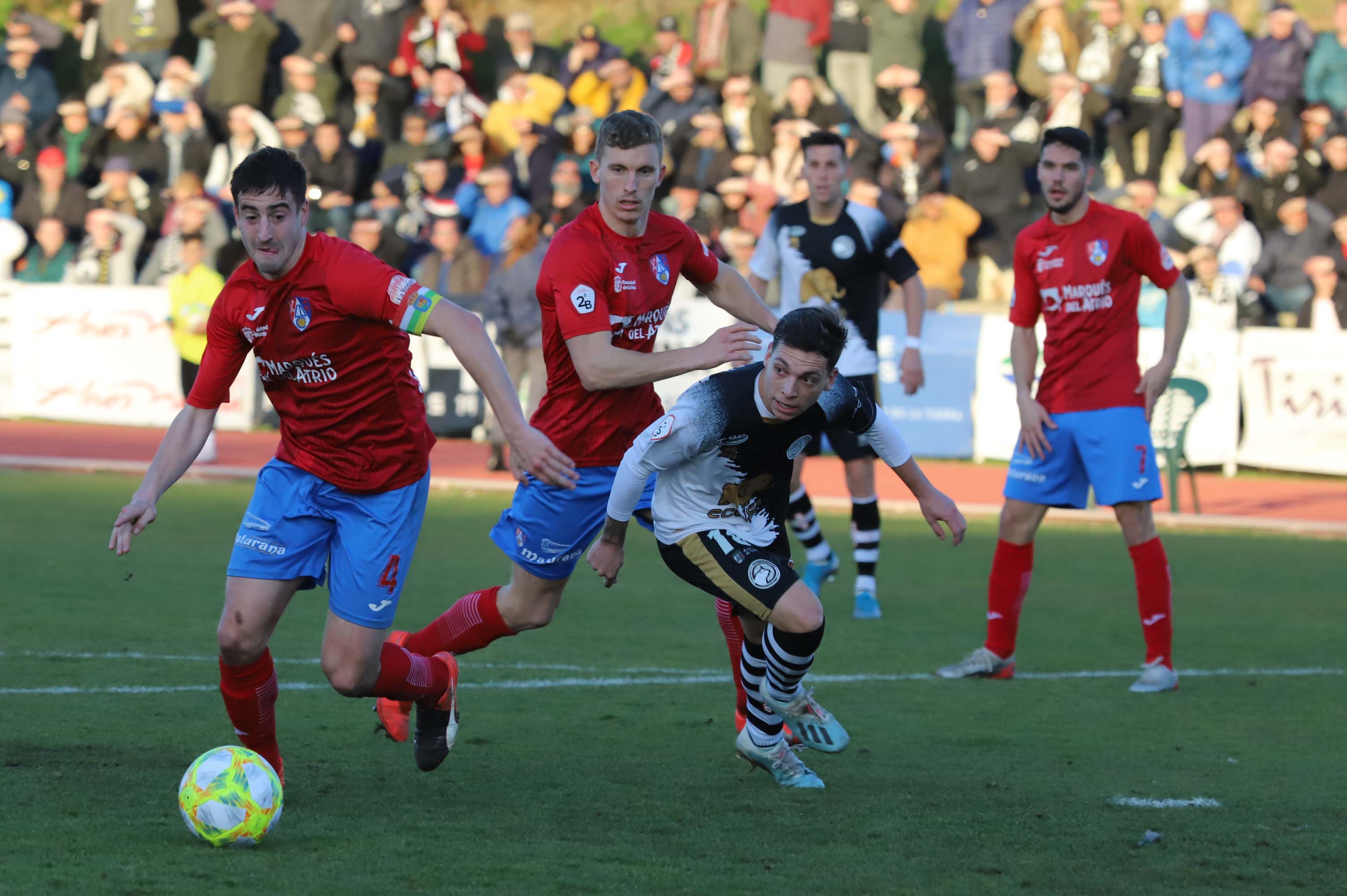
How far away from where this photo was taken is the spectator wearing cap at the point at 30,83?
2428cm

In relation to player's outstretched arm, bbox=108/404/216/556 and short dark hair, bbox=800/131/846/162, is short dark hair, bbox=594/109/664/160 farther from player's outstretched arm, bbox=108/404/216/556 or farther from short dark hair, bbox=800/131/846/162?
short dark hair, bbox=800/131/846/162

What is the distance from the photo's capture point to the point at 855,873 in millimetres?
4668

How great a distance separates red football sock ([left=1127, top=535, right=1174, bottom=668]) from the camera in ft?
25.6

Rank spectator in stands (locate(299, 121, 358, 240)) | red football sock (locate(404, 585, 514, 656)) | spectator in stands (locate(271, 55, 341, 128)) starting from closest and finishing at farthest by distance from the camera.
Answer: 1. red football sock (locate(404, 585, 514, 656))
2. spectator in stands (locate(299, 121, 358, 240))
3. spectator in stands (locate(271, 55, 341, 128))

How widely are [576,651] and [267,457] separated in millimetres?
9560

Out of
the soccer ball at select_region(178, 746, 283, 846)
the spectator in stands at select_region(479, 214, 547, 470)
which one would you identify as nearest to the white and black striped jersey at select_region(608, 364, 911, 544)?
the soccer ball at select_region(178, 746, 283, 846)

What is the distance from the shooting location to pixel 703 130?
20.6 metres

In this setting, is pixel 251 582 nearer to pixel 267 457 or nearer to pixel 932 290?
pixel 267 457

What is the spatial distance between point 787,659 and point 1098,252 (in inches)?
120

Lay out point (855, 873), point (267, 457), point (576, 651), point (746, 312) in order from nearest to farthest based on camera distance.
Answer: point (855, 873) → point (746, 312) → point (576, 651) → point (267, 457)

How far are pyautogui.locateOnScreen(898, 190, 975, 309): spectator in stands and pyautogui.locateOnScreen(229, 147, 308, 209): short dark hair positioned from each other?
14.7 m

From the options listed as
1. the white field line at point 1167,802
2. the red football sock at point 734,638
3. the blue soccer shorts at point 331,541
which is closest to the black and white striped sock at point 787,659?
the red football sock at point 734,638

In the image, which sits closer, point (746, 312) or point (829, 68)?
point (746, 312)

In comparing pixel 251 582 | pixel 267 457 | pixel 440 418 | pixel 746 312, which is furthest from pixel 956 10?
pixel 251 582
